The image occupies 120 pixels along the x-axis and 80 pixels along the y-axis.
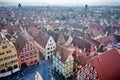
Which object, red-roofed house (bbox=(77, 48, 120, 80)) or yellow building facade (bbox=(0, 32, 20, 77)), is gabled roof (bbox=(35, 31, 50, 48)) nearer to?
yellow building facade (bbox=(0, 32, 20, 77))

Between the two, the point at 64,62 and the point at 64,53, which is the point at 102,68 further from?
the point at 64,53

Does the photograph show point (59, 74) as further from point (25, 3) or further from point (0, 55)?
point (25, 3)

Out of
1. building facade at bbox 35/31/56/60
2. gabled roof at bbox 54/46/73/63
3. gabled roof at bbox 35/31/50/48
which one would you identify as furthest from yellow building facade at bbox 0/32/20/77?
gabled roof at bbox 54/46/73/63

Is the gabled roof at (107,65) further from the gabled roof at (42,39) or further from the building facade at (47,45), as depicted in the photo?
the gabled roof at (42,39)

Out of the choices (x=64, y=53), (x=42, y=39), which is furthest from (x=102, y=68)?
(x=42, y=39)

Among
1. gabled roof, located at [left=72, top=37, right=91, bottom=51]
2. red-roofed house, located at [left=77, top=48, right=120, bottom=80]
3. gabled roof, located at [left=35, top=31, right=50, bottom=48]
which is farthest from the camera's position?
gabled roof, located at [left=35, top=31, right=50, bottom=48]

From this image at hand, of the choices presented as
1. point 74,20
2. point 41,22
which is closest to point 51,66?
point 41,22

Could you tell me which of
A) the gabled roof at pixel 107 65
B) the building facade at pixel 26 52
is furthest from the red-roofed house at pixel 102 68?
the building facade at pixel 26 52

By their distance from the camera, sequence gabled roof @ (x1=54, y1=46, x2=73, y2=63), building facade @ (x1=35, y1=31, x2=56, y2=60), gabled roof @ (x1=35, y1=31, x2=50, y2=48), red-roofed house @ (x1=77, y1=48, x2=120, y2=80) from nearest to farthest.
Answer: red-roofed house @ (x1=77, y1=48, x2=120, y2=80) → gabled roof @ (x1=54, y1=46, x2=73, y2=63) → building facade @ (x1=35, y1=31, x2=56, y2=60) → gabled roof @ (x1=35, y1=31, x2=50, y2=48)
